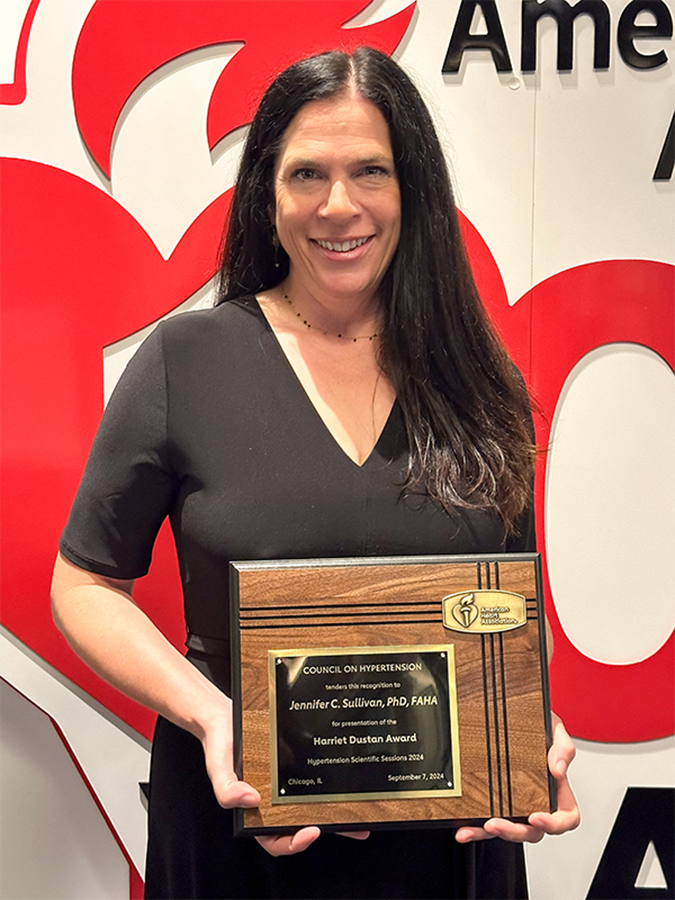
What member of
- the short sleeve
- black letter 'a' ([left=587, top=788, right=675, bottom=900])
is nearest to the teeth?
the short sleeve

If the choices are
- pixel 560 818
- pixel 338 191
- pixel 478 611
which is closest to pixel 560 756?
pixel 560 818

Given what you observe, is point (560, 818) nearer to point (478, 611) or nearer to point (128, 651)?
point (478, 611)

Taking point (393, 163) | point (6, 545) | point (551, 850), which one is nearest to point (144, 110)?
point (393, 163)

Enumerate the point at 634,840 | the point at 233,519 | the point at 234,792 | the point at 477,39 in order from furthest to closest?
the point at 634,840 → the point at 477,39 → the point at 233,519 → the point at 234,792

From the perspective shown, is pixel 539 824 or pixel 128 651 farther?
pixel 128 651

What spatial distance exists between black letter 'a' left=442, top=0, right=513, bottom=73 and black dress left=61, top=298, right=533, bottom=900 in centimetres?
78

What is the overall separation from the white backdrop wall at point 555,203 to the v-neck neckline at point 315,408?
532 millimetres

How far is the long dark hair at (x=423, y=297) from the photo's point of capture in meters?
1.09

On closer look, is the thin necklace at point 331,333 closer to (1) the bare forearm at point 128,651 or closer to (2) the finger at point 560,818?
(1) the bare forearm at point 128,651

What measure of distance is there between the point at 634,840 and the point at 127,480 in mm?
1307

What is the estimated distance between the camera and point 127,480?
3.46 ft

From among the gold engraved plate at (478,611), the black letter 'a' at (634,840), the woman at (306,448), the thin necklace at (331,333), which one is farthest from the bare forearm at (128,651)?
the black letter 'a' at (634,840)

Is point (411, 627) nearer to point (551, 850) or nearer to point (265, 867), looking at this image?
point (265, 867)

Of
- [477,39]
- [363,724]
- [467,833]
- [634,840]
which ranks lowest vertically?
[634,840]
